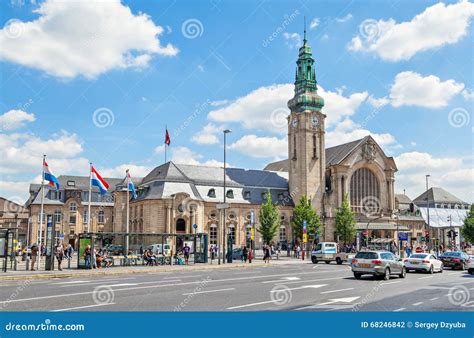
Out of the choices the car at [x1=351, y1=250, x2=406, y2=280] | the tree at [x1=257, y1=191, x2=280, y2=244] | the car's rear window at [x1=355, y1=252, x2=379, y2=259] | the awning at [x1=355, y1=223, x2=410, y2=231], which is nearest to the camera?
the car at [x1=351, y1=250, x2=406, y2=280]

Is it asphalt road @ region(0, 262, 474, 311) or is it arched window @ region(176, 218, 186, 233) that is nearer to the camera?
asphalt road @ region(0, 262, 474, 311)

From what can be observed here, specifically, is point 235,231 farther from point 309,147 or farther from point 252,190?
point 309,147

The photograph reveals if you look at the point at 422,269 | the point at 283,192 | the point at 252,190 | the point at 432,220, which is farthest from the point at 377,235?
the point at 422,269

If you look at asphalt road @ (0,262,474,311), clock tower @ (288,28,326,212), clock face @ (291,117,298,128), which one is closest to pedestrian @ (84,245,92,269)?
asphalt road @ (0,262,474,311)

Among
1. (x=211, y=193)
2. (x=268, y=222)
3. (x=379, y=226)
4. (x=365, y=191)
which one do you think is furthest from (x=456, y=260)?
(x=365, y=191)

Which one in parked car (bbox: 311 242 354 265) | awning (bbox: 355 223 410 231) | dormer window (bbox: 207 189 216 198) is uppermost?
dormer window (bbox: 207 189 216 198)

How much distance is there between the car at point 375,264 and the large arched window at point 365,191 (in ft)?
162

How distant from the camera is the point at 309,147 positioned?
71438 mm

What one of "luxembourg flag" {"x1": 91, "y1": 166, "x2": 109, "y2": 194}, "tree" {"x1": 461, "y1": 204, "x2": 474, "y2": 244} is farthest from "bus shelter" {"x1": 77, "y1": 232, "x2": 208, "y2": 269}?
"tree" {"x1": 461, "y1": 204, "x2": 474, "y2": 244}

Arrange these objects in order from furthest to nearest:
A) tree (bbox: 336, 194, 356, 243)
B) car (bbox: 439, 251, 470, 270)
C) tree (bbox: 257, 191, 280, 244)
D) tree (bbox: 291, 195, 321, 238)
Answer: tree (bbox: 336, 194, 356, 243) → tree (bbox: 291, 195, 321, 238) → tree (bbox: 257, 191, 280, 244) → car (bbox: 439, 251, 470, 270)

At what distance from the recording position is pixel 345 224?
67.1 metres

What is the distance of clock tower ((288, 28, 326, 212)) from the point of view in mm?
71125

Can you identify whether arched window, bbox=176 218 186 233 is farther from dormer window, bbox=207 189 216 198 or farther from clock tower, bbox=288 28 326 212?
clock tower, bbox=288 28 326 212

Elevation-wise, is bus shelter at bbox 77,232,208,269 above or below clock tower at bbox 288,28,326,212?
below
